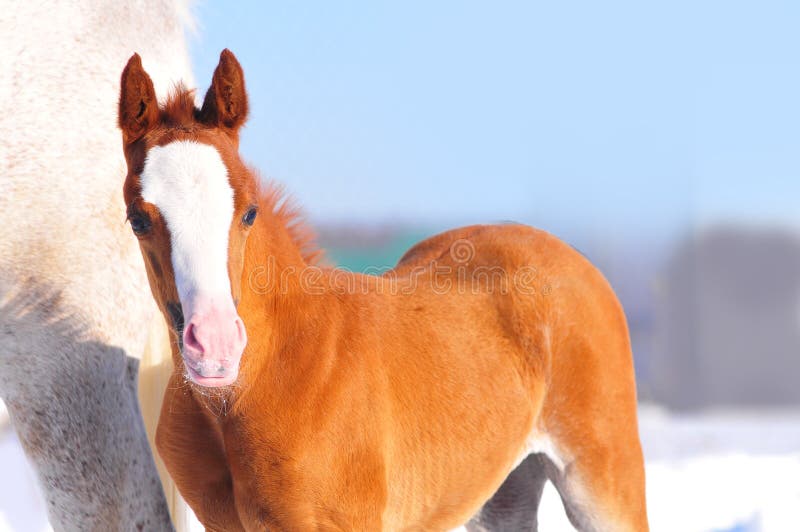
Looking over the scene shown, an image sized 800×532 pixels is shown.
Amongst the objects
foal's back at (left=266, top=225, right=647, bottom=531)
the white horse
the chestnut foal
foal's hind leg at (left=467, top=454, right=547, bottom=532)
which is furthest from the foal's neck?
foal's hind leg at (left=467, top=454, right=547, bottom=532)

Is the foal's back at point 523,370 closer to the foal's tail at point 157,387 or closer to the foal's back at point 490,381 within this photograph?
the foal's back at point 490,381

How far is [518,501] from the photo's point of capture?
8.00 ft

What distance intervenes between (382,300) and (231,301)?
0.61m

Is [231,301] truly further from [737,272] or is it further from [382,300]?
[737,272]

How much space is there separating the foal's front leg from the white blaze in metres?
0.43

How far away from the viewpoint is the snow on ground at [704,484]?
13.0 ft

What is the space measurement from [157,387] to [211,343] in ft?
4.45

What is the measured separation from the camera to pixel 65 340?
2.16 meters

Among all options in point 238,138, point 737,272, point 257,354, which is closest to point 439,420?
point 257,354

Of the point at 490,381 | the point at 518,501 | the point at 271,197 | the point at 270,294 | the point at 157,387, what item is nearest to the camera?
the point at 270,294

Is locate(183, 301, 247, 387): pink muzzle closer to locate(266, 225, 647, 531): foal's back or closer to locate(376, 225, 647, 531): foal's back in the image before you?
locate(266, 225, 647, 531): foal's back

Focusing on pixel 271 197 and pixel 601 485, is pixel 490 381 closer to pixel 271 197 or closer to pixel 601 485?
pixel 601 485

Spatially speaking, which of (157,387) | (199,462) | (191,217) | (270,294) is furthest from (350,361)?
(157,387)

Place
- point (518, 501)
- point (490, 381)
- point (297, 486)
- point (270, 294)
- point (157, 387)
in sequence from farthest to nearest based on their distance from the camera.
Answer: point (157, 387)
point (518, 501)
point (490, 381)
point (270, 294)
point (297, 486)
